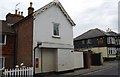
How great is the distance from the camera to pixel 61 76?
18.6 meters

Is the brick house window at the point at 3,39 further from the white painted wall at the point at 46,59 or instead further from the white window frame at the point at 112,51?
the white window frame at the point at 112,51

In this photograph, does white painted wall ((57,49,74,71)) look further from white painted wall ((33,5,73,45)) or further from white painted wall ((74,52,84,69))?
white painted wall ((74,52,84,69))

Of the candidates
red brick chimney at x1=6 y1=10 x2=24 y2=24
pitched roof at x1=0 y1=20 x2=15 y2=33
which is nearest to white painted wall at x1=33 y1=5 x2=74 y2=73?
pitched roof at x1=0 y1=20 x2=15 y2=33

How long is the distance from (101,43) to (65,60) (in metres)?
29.7

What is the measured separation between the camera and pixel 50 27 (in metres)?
21.2

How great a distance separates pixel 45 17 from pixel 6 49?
526 centimetres

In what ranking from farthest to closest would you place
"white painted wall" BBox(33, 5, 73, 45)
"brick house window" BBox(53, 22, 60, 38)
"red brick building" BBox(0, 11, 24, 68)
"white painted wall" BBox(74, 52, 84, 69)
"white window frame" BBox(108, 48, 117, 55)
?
"white window frame" BBox(108, 48, 117, 55), "white painted wall" BBox(74, 52, 84, 69), "brick house window" BBox(53, 22, 60, 38), "red brick building" BBox(0, 11, 24, 68), "white painted wall" BBox(33, 5, 73, 45)

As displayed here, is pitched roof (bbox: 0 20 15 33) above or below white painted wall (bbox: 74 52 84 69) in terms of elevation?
above

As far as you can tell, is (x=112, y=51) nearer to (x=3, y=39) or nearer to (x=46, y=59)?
(x=46, y=59)

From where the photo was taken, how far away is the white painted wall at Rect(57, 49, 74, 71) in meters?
20.8

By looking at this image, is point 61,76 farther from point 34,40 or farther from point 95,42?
point 95,42

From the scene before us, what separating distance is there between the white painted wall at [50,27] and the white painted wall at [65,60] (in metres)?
1.31

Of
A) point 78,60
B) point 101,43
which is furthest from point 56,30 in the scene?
point 101,43

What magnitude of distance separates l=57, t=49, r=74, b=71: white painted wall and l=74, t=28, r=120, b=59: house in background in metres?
25.1
